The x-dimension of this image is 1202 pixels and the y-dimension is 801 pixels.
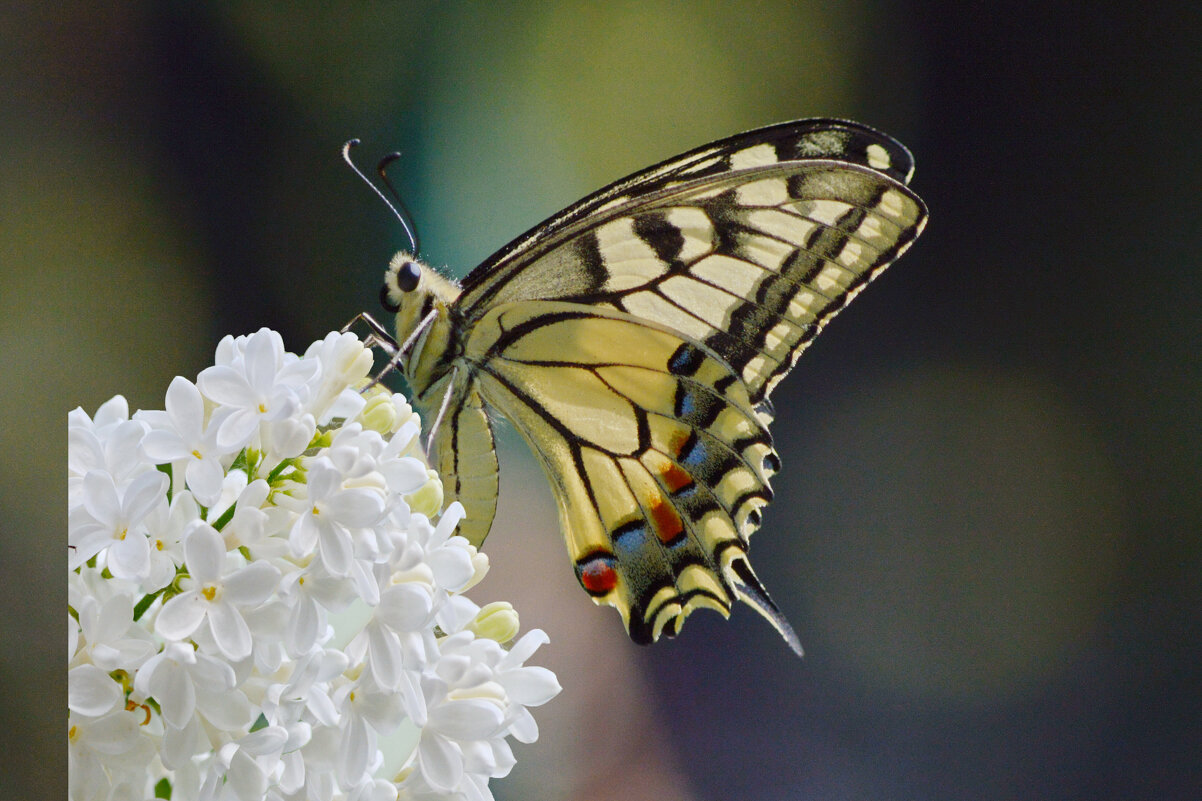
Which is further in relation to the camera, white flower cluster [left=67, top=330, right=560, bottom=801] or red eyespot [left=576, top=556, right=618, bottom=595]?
red eyespot [left=576, top=556, right=618, bottom=595]

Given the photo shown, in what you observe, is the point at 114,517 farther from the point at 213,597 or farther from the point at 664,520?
the point at 664,520

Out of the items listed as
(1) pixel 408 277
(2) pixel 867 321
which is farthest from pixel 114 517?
(2) pixel 867 321

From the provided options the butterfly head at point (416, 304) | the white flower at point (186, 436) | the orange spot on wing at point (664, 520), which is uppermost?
the butterfly head at point (416, 304)

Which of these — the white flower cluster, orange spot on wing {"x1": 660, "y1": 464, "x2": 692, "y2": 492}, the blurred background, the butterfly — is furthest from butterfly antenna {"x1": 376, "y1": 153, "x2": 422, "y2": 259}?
the white flower cluster

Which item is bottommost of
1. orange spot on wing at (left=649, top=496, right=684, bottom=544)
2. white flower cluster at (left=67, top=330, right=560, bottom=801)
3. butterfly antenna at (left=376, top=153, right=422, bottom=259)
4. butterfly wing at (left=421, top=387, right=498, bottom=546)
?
white flower cluster at (left=67, top=330, right=560, bottom=801)

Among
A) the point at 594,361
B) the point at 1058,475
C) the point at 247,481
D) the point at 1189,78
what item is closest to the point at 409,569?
the point at 247,481

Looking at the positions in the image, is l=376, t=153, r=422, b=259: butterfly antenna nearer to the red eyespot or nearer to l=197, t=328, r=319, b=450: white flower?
the red eyespot

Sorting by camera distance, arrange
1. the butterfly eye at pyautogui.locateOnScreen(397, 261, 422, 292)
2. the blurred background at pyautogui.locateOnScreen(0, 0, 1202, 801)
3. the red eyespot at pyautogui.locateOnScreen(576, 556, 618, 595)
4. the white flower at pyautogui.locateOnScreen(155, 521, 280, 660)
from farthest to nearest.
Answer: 1. the blurred background at pyautogui.locateOnScreen(0, 0, 1202, 801)
2. the red eyespot at pyautogui.locateOnScreen(576, 556, 618, 595)
3. the butterfly eye at pyautogui.locateOnScreen(397, 261, 422, 292)
4. the white flower at pyautogui.locateOnScreen(155, 521, 280, 660)

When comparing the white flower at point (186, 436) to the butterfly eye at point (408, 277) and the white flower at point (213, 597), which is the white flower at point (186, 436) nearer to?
the white flower at point (213, 597)

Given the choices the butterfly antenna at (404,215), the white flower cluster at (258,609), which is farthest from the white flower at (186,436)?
the butterfly antenna at (404,215)
